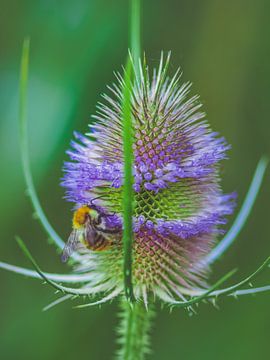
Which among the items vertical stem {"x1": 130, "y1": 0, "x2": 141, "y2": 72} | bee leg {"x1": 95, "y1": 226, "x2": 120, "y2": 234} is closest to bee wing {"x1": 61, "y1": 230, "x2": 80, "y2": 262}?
bee leg {"x1": 95, "y1": 226, "x2": 120, "y2": 234}

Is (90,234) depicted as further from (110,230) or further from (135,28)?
(135,28)

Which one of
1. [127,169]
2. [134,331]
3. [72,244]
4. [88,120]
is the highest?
[88,120]

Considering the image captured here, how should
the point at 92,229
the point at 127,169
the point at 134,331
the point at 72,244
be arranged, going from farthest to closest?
the point at 134,331 → the point at 72,244 → the point at 92,229 → the point at 127,169

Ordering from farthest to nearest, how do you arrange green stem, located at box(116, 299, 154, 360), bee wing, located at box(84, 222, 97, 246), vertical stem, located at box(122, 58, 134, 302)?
green stem, located at box(116, 299, 154, 360), bee wing, located at box(84, 222, 97, 246), vertical stem, located at box(122, 58, 134, 302)

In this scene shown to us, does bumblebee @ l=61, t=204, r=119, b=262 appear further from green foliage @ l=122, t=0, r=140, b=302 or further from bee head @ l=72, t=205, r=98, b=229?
green foliage @ l=122, t=0, r=140, b=302

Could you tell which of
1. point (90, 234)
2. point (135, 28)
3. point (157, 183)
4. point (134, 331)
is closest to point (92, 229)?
point (90, 234)

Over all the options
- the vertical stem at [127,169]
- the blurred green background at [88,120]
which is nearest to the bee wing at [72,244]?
the vertical stem at [127,169]
